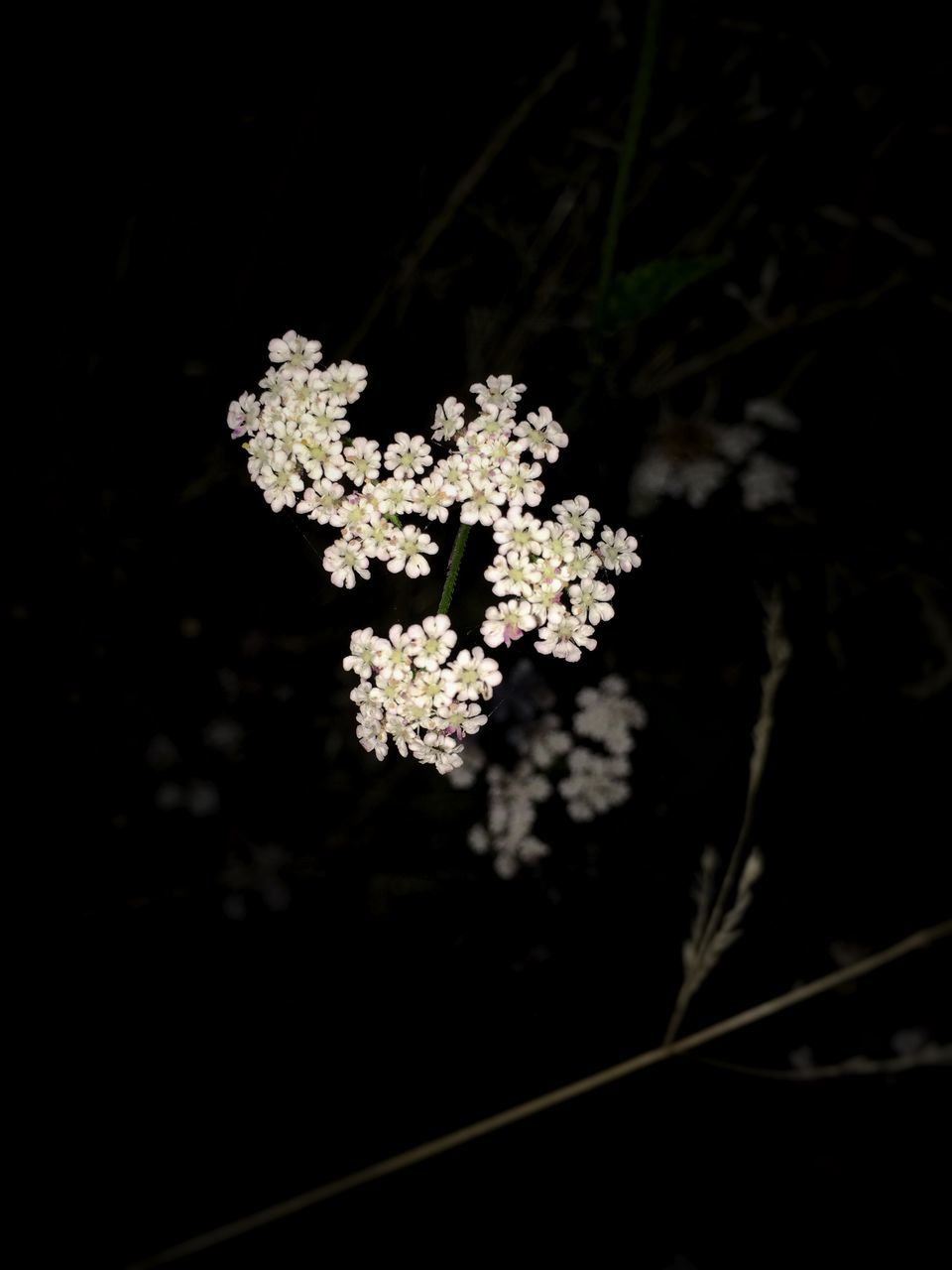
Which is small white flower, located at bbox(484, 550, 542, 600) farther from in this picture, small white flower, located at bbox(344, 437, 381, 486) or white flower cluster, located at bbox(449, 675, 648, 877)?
white flower cluster, located at bbox(449, 675, 648, 877)

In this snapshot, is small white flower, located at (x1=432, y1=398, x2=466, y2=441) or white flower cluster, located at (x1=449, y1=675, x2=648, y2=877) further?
white flower cluster, located at (x1=449, y1=675, x2=648, y2=877)

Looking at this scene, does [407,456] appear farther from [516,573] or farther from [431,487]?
[516,573]

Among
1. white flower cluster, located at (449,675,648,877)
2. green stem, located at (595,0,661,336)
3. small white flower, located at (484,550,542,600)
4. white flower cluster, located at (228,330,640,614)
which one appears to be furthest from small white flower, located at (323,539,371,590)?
white flower cluster, located at (449,675,648,877)

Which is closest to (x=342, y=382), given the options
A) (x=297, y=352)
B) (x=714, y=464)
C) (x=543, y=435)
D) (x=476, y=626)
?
(x=297, y=352)

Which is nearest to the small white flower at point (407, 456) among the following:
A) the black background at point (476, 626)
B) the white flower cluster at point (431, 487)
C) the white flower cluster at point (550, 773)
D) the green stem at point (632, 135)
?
the white flower cluster at point (431, 487)

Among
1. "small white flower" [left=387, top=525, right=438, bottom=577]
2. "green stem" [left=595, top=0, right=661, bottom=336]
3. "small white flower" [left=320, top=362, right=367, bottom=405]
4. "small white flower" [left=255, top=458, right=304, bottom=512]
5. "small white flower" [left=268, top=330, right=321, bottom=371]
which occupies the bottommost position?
"small white flower" [left=387, top=525, right=438, bottom=577]

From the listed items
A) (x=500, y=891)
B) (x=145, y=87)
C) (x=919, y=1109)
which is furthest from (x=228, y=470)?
(x=919, y=1109)

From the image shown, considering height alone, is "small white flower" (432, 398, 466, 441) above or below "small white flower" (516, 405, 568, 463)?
above
